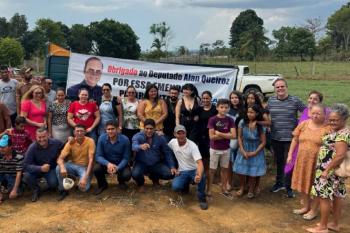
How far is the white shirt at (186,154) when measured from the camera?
6105 millimetres

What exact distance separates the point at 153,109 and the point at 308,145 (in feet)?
8.10

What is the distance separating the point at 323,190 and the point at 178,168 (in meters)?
2.11

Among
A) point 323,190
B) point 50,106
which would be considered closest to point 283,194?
point 323,190

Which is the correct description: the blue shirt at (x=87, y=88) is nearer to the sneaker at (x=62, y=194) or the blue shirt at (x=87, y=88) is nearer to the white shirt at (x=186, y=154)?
the sneaker at (x=62, y=194)

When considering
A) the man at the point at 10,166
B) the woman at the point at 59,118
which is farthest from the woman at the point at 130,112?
the man at the point at 10,166

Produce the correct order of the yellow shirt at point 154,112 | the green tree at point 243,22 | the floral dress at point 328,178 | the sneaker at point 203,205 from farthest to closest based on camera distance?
the green tree at point 243,22, the yellow shirt at point 154,112, the sneaker at point 203,205, the floral dress at point 328,178

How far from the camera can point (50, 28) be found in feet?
196

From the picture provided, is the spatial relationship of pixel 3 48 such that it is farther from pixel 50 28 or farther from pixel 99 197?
pixel 99 197

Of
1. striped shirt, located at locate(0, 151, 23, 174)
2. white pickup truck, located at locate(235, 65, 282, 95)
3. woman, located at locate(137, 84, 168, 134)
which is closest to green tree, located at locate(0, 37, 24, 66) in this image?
white pickup truck, located at locate(235, 65, 282, 95)

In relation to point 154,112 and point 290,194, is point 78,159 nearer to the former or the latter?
point 154,112

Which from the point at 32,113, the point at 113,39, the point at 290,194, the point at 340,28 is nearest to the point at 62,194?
the point at 32,113

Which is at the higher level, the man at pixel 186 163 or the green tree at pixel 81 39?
the green tree at pixel 81 39

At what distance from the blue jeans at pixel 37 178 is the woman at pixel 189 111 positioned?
2.02 m

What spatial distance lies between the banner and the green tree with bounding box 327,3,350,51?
60491 mm
